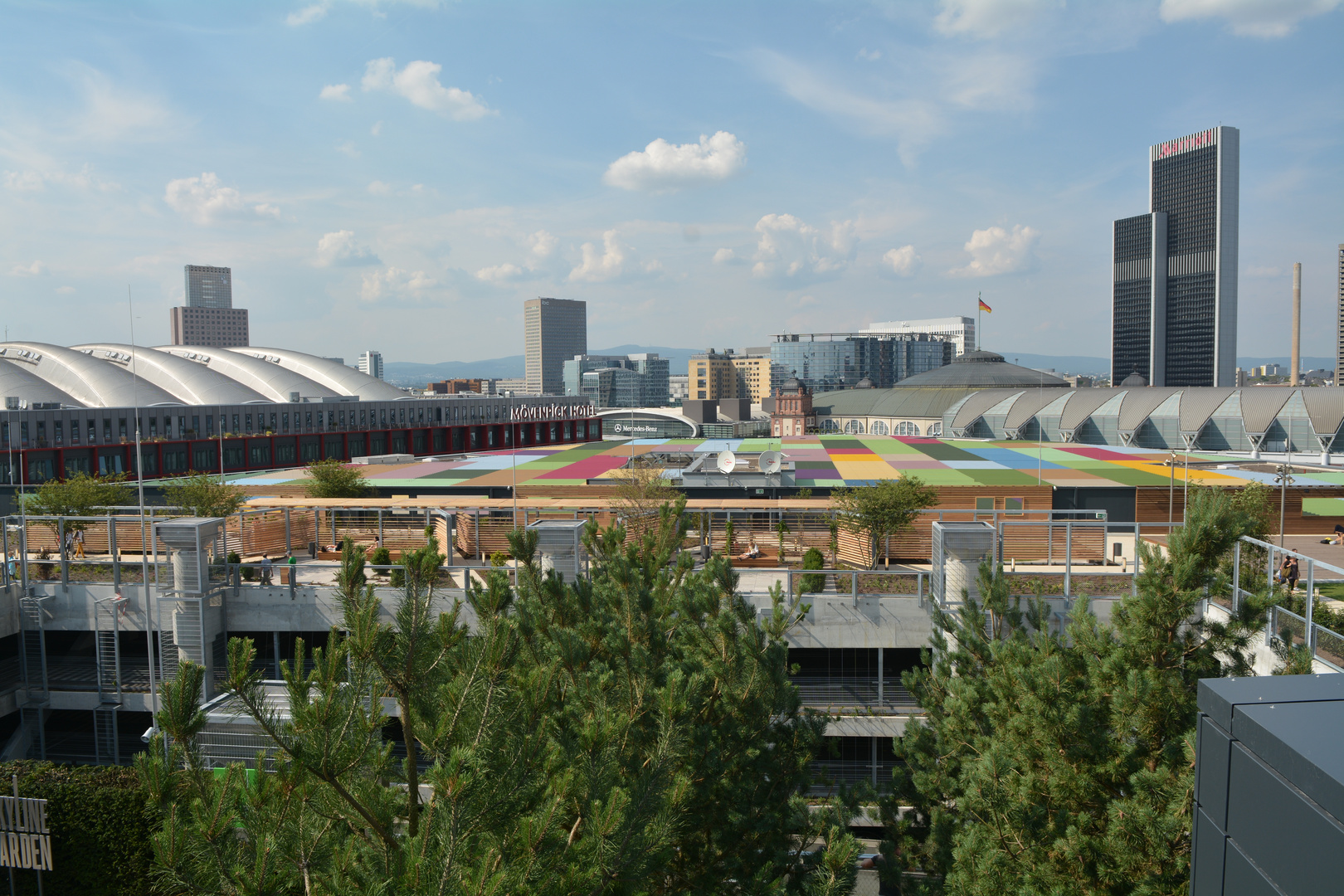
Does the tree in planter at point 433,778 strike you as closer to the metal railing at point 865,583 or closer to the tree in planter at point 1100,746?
the tree in planter at point 1100,746

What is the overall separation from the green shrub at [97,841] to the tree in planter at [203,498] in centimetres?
1262

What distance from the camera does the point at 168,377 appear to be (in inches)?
3115

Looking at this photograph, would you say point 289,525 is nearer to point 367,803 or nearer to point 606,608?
point 606,608

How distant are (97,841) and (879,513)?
1933cm

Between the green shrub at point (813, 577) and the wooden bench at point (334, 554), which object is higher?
the green shrub at point (813, 577)

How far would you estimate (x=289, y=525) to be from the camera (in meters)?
25.2

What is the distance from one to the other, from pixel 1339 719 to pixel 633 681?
609 cm

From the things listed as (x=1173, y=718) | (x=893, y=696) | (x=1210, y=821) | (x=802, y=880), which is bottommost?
(x=893, y=696)

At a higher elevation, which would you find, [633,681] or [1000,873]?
[633,681]

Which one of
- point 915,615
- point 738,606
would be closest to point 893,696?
point 915,615

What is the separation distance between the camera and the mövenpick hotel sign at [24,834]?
13539 millimetres

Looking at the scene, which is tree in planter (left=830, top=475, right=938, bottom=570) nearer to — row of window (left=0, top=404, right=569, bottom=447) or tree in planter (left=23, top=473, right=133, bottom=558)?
tree in planter (left=23, top=473, right=133, bottom=558)

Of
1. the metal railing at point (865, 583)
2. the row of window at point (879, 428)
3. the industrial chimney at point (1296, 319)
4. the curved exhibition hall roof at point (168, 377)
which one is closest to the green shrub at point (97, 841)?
the metal railing at point (865, 583)

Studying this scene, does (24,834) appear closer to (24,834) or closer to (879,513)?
(24,834)
